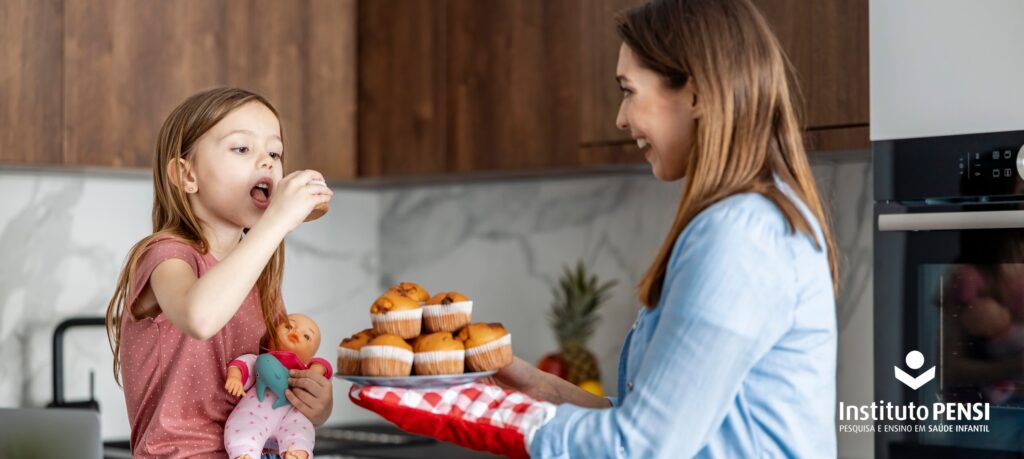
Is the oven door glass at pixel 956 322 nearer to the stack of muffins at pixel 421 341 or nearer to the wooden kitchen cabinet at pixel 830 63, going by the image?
the wooden kitchen cabinet at pixel 830 63

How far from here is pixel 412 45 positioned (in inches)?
117

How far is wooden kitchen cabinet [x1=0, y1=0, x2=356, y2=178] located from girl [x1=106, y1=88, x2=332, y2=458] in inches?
42.2

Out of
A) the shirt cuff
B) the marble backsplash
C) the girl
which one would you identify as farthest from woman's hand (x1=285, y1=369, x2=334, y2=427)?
the marble backsplash

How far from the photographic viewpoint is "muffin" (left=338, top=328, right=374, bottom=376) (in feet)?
4.58

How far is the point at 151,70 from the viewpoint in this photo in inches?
107

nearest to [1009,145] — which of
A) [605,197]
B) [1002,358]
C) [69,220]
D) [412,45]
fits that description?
[1002,358]

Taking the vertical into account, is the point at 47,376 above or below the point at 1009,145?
below

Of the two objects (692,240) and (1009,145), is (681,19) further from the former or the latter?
(1009,145)

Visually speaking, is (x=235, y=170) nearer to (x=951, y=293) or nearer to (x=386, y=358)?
(x=386, y=358)

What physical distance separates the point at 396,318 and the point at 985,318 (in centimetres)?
104

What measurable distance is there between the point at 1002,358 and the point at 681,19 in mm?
992

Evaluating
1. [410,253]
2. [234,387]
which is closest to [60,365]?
[410,253]

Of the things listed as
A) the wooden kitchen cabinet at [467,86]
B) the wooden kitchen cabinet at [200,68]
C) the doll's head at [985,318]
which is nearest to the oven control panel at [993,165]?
the doll's head at [985,318]

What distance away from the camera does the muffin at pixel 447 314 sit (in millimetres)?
1420
